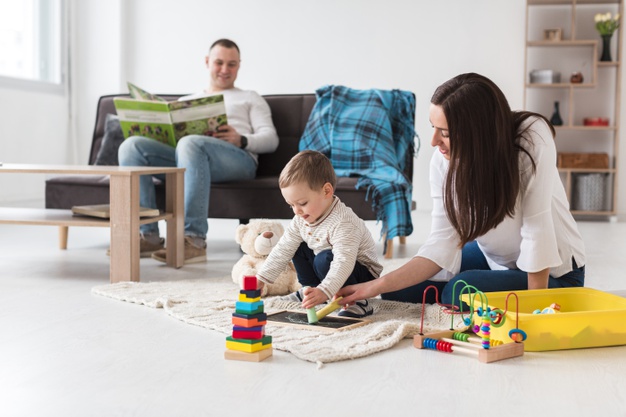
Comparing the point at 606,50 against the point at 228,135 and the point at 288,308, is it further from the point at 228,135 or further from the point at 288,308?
the point at 288,308

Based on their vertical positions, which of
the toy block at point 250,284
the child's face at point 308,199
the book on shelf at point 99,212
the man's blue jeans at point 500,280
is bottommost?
the man's blue jeans at point 500,280

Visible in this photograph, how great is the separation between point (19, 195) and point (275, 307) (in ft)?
11.3

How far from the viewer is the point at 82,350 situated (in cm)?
166

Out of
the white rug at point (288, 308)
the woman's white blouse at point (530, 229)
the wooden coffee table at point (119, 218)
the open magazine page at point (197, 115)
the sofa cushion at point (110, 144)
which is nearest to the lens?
the white rug at point (288, 308)

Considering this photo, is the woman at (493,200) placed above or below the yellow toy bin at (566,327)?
above

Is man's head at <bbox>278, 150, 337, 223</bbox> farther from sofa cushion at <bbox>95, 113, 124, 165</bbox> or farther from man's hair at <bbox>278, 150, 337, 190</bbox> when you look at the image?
sofa cushion at <bbox>95, 113, 124, 165</bbox>

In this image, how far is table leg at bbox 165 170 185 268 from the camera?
2.88 metres

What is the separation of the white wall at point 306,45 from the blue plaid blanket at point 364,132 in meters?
2.02

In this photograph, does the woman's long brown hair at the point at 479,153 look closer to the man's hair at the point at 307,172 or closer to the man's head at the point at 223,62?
the man's hair at the point at 307,172

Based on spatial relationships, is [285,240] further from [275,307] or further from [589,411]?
[589,411]

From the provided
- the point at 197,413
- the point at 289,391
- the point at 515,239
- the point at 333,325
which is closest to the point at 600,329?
the point at 515,239

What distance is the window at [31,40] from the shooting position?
16.4ft

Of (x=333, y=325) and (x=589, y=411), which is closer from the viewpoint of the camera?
(x=589, y=411)

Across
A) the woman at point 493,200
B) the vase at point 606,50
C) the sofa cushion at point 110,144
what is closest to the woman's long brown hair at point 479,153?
the woman at point 493,200
